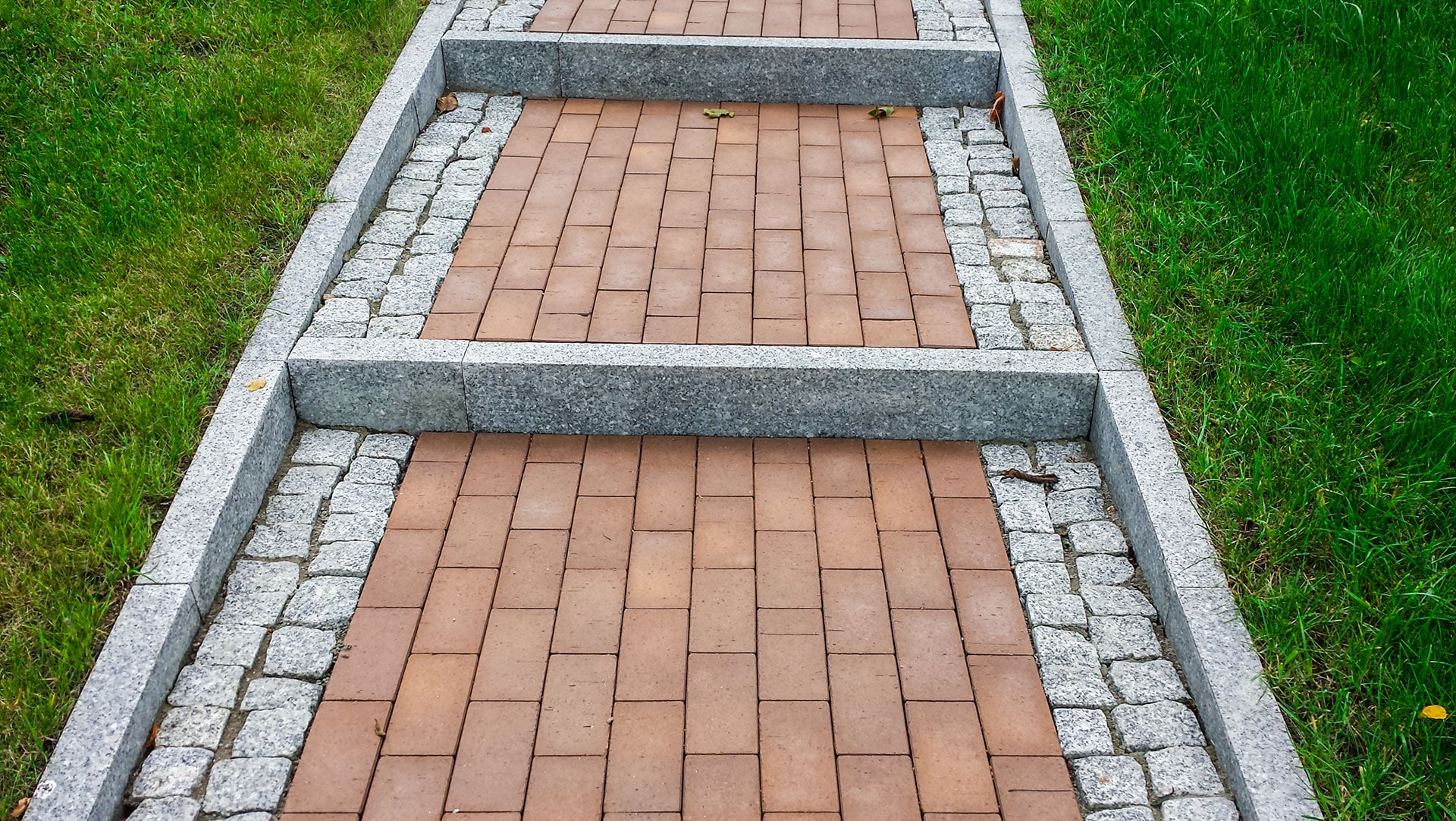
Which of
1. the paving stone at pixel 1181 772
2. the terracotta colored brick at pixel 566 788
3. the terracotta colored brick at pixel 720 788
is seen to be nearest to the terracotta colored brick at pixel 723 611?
the terracotta colored brick at pixel 720 788

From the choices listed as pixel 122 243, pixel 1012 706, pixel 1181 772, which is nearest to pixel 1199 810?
pixel 1181 772

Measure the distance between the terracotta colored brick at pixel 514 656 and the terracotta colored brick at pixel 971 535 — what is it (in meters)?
1.29

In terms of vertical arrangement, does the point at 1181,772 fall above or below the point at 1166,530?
below

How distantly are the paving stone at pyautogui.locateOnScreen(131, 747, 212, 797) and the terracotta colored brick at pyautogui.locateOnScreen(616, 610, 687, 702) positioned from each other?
3.57 feet

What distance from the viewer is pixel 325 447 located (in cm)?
393

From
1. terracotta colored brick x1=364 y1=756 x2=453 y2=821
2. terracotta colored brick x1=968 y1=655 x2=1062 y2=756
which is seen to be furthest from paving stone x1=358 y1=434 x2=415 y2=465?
terracotta colored brick x1=968 y1=655 x2=1062 y2=756

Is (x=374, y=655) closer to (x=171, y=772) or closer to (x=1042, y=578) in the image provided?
(x=171, y=772)

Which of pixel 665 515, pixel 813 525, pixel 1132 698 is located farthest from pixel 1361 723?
pixel 665 515

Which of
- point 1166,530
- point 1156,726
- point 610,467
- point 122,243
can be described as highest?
point 122,243

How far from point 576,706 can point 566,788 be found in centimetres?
26

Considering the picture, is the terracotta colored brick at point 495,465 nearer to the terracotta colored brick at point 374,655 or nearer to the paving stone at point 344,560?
the paving stone at point 344,560

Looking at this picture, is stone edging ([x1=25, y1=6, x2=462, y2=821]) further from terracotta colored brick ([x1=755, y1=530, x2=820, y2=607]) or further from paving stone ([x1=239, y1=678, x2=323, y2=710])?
terracotta colored brick ([x1=755, y1=530, x2=820, y2=607])

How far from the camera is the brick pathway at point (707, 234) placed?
4246 mm

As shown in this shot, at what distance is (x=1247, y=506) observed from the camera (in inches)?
132
